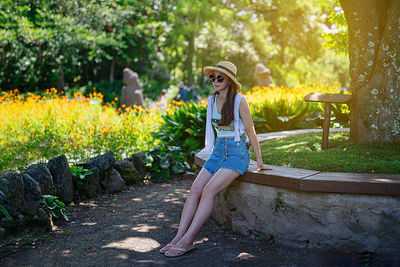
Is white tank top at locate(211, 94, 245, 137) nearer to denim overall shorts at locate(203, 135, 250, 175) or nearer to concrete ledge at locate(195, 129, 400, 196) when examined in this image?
denim overall shorts at locate(203, 135, 250, 175)

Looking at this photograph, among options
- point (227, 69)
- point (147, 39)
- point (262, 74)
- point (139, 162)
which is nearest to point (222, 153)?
point (227, 69)

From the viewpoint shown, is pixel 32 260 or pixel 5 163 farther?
pixel 5 163

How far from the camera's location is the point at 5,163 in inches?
229

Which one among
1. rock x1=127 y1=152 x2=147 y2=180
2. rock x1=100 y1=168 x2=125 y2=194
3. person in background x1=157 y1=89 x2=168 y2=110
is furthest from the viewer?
person in background x1=157 y1=89 x2=168 y2=110

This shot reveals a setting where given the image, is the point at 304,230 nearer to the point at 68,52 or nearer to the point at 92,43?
the point at 92,43

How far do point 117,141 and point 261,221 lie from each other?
12.9 feet

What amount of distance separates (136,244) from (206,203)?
887 millimetres

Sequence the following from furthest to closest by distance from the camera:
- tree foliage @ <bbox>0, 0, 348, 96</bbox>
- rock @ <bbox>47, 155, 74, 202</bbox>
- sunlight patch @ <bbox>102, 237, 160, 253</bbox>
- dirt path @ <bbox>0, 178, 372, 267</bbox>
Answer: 1. tree foliage @ <bbox>0, 0, 348, 96</bbox>
2. rock @ <bbox>47, 155, 74, 202</bbox>
3. sunlight patch @ <bbox>102, 237, 160, 253</bbox>
4. dirt path @ <bbox>0, 178, 372, 267</bbox>

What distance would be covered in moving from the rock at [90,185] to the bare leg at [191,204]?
7.30 ft

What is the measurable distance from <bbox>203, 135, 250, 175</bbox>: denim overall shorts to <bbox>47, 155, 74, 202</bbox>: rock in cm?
211

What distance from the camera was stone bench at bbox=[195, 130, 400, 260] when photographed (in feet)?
11.2

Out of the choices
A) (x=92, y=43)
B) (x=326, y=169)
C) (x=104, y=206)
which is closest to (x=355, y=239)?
(x=326, y=169)

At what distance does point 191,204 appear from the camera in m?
3.98

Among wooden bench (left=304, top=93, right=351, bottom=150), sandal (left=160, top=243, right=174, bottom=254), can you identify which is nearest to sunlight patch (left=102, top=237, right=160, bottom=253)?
sandal (left=160, top=243, right=174, bottom=254)
